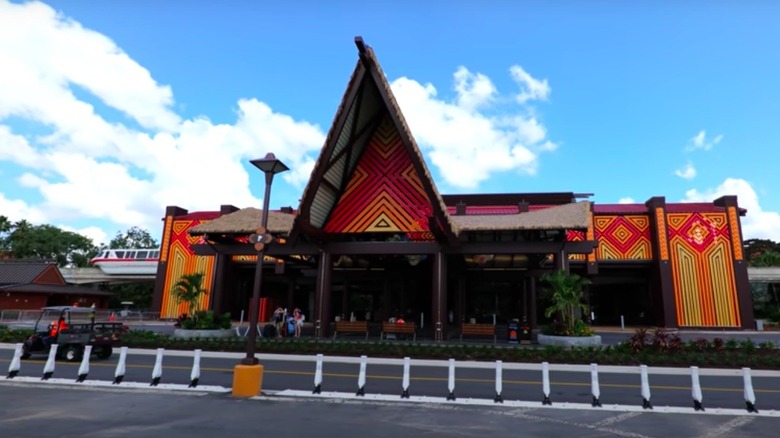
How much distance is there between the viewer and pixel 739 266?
3098 centimetres

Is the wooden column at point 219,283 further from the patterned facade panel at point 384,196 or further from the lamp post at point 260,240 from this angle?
the lamp post at point 260,240

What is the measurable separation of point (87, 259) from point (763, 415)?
255 feet

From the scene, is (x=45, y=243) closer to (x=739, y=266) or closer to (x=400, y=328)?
(x=400, y=328)

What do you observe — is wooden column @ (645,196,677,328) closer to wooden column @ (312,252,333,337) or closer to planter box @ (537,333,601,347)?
planter box @ (537,333,601,347)

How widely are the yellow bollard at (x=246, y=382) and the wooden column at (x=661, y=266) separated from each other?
31.9 meters

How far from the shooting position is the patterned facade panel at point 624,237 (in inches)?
1314

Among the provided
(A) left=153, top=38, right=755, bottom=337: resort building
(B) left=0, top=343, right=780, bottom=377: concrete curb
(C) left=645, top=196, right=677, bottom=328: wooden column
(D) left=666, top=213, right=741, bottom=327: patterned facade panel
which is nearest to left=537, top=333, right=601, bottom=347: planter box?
(A) left=153, top=38, right=755, bottom=337: resort building

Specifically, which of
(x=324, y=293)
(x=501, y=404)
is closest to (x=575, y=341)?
(x=501, y=404)

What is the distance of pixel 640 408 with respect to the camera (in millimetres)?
8242

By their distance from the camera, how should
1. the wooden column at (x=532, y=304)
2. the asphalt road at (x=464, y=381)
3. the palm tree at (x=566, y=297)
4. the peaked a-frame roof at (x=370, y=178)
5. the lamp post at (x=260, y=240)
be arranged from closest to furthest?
the asphalt road at (x=464, y=381), the lamp post at (x=260, y=240), the palm tree at (x=566, y=297), the peaked a-frame roof at (x=370, y=178), the wooden column at (x=532, y=304)

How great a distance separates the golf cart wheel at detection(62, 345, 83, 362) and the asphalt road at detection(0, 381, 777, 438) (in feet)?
19.6

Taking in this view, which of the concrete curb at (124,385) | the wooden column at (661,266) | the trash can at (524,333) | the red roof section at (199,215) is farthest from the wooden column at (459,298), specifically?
the red roof section at (199,215)

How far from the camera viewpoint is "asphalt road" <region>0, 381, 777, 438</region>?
6.40 m

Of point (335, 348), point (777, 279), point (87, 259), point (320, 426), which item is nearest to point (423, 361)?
point (335, 348)
